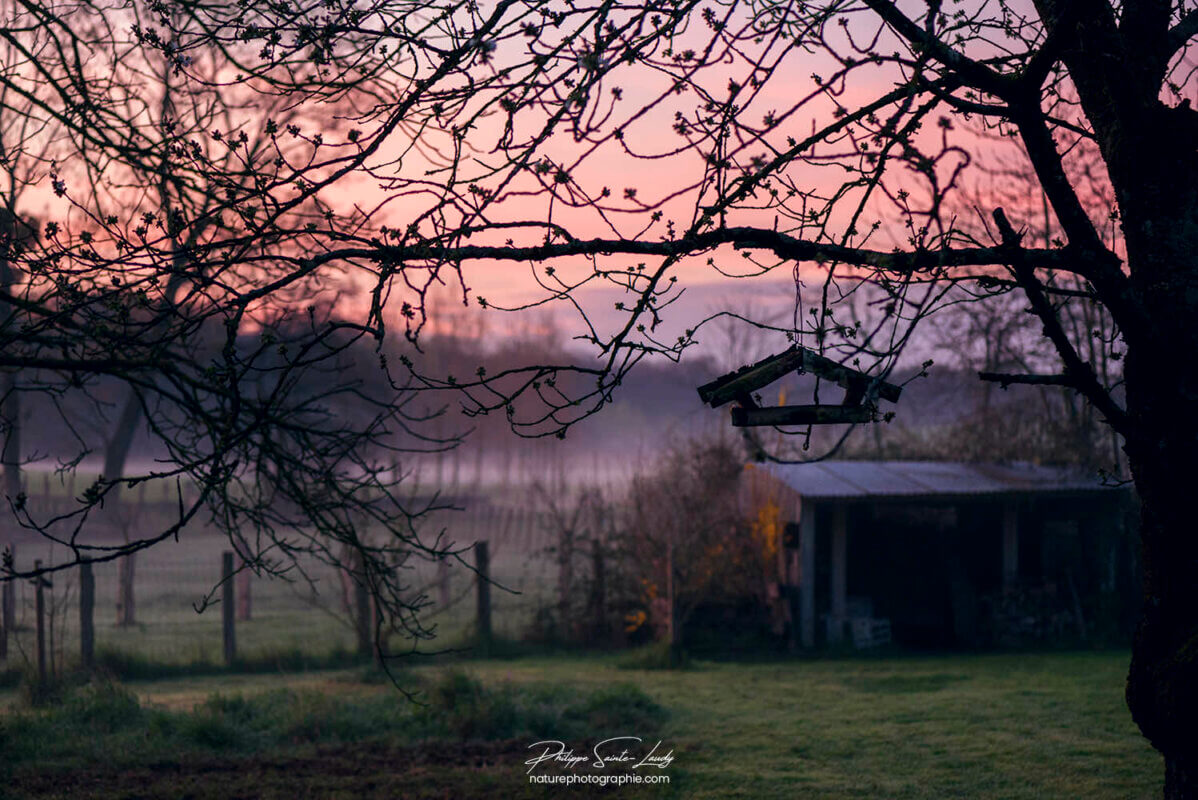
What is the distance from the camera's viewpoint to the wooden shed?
1633 cm

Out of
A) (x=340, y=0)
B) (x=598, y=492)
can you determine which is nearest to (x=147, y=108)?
(x=340, y=0)

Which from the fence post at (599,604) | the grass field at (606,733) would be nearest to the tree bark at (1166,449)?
the grass field at (606,733)

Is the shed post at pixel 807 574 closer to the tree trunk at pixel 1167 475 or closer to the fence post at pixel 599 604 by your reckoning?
the fence post at pixel 599 604

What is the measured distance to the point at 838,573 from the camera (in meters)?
16.5

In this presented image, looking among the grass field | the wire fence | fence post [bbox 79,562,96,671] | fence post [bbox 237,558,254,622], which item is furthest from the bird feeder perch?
fence post [bbox 237,558,254,622]

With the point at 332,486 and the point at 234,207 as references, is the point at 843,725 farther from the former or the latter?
the point at 234,207

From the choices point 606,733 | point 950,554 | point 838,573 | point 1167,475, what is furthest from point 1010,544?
point 1167,475

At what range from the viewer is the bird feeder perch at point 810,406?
414 cm

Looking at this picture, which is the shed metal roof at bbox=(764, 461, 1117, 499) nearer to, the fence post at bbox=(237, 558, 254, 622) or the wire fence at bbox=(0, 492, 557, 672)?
the wire fence at bbox=(0, 492, 557, 672)

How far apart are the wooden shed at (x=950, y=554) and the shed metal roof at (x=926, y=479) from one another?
30mm

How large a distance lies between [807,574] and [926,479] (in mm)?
2656

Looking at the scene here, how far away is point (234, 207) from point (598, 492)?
13.8m

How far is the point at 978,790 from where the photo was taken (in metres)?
8.16

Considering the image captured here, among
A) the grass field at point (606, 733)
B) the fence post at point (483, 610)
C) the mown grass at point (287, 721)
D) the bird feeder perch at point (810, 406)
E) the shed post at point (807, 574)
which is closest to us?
the bird feeder perch at point (810, 406)
